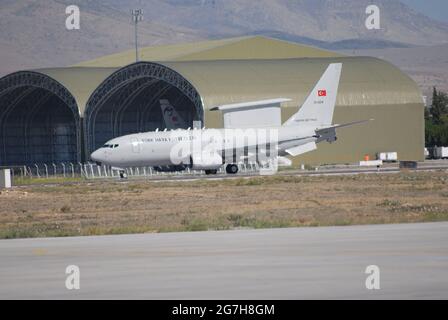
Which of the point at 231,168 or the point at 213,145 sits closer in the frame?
the point at 213,145

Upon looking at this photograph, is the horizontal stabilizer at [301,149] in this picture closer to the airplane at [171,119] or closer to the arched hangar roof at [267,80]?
the arched hangar roof at [267,80]

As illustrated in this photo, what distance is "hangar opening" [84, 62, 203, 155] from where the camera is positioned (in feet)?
285

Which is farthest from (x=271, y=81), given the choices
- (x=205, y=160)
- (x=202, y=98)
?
(x=205, y=160)

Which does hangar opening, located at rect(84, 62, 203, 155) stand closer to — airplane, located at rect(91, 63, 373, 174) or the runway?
airplane, located at rect(91, 63, 373, 174)

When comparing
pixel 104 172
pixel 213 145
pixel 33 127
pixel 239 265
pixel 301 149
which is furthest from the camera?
pixel 33 127

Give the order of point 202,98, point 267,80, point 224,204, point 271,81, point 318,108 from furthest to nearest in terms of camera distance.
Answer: point 267,80 → point 271,81 → point 202,98 → point 318,108 → point 224,204

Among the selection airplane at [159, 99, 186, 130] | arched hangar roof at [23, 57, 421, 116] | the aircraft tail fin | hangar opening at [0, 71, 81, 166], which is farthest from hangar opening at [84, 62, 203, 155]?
the aircraft tail fin

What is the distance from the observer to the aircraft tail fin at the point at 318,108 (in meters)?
77.9

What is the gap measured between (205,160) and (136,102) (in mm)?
24545

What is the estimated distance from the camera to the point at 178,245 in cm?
2756

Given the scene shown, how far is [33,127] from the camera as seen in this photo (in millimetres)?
101188

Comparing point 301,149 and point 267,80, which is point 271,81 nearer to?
point 267,80

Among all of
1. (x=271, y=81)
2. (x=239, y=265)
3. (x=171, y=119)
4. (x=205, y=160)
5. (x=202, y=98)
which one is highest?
(x=271, y=81)

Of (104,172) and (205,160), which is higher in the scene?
(205,160)
